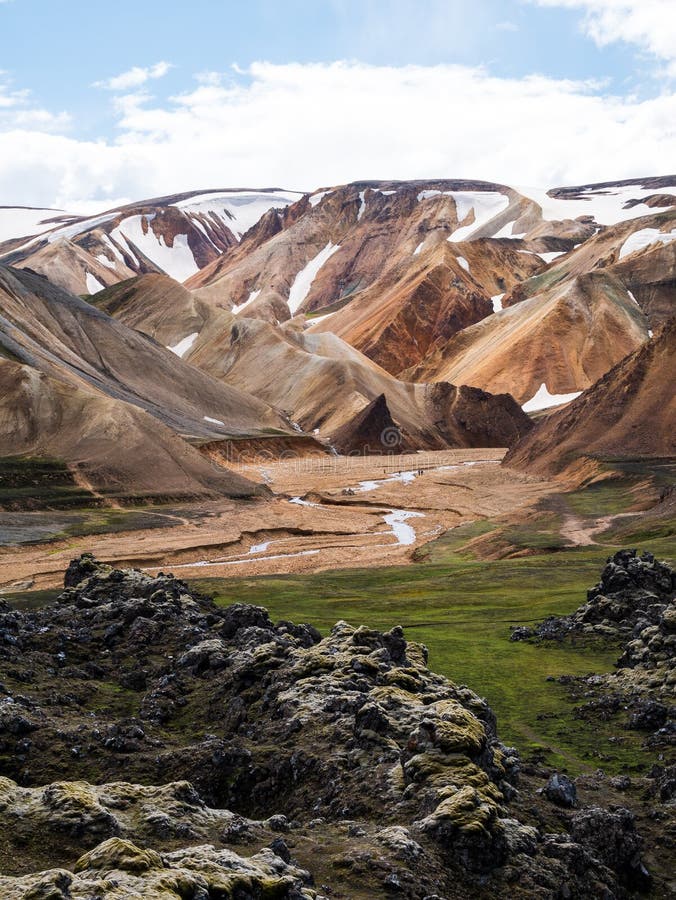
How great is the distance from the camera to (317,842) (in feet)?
52.3

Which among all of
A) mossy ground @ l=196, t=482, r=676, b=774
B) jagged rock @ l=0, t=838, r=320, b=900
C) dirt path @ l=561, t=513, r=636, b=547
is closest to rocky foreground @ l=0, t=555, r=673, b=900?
jagged rock @ l=0, t=838, r=320, b=900

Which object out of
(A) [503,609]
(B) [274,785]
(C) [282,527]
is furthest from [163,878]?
(C) [282,527]

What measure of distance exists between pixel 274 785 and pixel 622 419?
110035 mm

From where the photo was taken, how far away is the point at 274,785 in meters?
19.6

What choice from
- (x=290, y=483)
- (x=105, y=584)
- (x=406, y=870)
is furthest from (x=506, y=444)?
(x=406, y=870)

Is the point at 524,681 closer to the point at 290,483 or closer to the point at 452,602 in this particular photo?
the point at 452,602

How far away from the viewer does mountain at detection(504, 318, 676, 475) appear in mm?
115000

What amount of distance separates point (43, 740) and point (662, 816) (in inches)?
562

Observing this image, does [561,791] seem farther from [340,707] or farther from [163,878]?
[163,878]

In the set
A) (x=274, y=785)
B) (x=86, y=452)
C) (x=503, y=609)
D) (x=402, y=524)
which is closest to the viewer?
(x=274, y=785)

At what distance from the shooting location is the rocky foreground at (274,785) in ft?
45.4

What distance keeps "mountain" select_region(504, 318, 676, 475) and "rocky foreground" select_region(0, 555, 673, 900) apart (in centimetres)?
9287

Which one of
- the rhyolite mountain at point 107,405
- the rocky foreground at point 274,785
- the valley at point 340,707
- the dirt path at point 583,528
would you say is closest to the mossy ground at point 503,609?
the valley at point 340,707

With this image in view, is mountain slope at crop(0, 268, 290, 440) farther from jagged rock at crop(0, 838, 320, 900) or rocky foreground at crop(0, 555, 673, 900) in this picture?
jagged rock at crop(0, 838, 320, 900)
